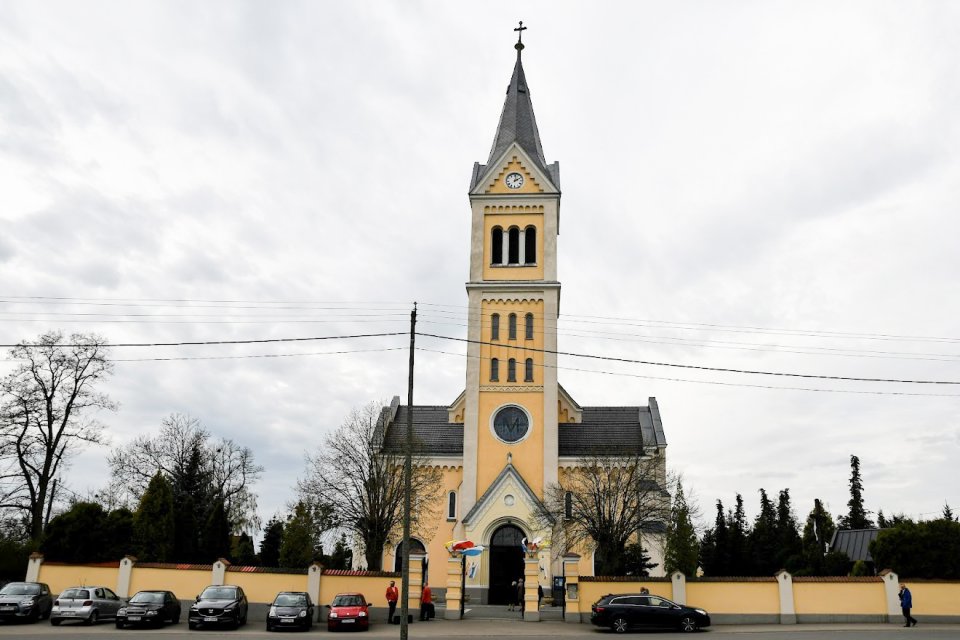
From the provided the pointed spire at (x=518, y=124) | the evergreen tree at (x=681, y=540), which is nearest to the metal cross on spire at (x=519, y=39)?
the pointed spire at (x=518, y=124)

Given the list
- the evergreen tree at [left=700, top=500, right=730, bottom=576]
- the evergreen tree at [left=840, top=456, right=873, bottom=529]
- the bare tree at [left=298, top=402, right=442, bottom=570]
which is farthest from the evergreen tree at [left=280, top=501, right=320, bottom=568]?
the evergreen tree at [left=840, top=456, right=873, bottom=529]

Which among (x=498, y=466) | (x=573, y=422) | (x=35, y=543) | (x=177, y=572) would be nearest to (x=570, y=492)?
(x=498, y=466)

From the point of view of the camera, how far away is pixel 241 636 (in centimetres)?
2431

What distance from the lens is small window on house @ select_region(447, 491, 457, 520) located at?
44.2 metres

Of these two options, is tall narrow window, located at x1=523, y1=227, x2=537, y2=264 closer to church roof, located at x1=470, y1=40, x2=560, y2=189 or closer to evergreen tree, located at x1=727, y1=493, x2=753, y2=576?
church roof, located at x1=470, y1=40, x2=560, y2=189

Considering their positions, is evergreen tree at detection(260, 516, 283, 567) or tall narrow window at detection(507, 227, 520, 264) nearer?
tall narrow window at detection(507, 227, 520, 264)

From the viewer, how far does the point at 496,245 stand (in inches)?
1848

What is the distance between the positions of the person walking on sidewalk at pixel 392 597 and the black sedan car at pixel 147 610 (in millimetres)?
7657

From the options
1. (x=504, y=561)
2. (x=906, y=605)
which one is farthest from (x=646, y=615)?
(x=504, y=561)

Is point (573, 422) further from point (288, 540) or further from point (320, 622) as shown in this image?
point (320, 622)

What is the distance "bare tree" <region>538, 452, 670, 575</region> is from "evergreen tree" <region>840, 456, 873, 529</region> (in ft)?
172

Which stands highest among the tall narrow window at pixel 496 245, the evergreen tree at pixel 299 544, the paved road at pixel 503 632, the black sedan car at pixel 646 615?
the tall narrow window at pixel 496 245

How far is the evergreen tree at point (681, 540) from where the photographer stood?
124 feet

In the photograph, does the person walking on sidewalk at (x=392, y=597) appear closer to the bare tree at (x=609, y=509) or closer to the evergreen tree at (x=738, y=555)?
the bare tree at (x=609, y=509)
